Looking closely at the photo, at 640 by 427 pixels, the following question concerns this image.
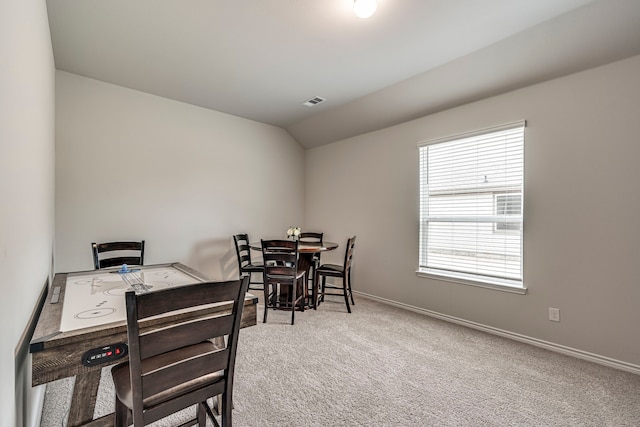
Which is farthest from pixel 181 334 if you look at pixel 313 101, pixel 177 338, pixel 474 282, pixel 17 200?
pixel 313 101

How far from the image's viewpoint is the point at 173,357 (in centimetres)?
150

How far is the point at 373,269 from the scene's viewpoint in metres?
4.37

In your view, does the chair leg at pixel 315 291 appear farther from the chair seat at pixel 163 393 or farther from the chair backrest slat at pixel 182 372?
the chair backrest slat at pixel 182 372

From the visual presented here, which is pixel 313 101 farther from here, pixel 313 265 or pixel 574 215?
pixel 574 215

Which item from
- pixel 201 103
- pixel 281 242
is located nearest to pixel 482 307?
pixel 281 242

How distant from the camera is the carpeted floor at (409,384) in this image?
186cm

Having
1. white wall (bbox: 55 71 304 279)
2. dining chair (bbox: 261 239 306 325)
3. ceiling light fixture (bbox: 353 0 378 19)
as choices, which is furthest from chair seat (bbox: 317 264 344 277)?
ceiling light fixture (bbox: 353 0 378 19)

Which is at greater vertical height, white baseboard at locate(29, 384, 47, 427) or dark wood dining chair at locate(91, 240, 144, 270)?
dark wood dining chair at locate(91, 240, 144, 270)

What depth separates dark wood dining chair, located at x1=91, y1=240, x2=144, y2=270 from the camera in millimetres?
3064

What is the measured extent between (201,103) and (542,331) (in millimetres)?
4787

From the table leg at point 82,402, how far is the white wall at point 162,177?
2244 millimetres

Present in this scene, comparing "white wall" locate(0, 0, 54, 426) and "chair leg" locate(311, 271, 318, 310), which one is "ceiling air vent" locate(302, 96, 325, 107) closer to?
"chair leg" locate(311, 271, 318, 310)

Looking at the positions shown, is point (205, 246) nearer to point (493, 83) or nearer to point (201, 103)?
point (201, 103)

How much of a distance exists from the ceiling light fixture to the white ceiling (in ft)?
0.39
